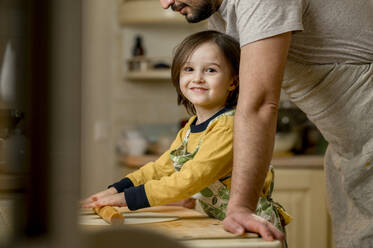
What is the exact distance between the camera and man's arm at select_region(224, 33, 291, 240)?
84 cm

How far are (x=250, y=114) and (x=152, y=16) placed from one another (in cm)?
223

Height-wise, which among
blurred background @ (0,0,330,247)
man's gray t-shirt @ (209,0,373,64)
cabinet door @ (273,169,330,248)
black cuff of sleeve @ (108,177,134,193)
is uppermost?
man's gray t-shirt @ (209,0,373,64)

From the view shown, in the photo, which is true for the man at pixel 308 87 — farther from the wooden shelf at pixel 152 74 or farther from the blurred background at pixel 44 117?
the wooden shelf at pixel 152 74

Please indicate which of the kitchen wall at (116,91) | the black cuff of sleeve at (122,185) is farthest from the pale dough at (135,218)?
the kitchen wall at (116,91)

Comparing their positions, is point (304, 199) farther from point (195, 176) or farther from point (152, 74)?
point (195, 176)

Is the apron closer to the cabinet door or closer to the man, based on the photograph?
the man

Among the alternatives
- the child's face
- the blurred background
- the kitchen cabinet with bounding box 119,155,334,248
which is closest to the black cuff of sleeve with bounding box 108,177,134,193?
the child's face

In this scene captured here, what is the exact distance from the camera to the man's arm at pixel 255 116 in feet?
2.77

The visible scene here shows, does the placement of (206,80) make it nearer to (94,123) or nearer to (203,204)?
(203,204)

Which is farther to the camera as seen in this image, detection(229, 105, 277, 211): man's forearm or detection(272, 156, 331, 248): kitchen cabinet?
detection(272, 156, 331, 248): kitchen cabinet

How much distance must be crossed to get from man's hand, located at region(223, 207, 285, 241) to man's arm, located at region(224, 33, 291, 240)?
19mm

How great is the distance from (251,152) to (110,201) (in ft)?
1.14

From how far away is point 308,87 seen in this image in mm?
1183

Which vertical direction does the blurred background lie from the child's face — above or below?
below
